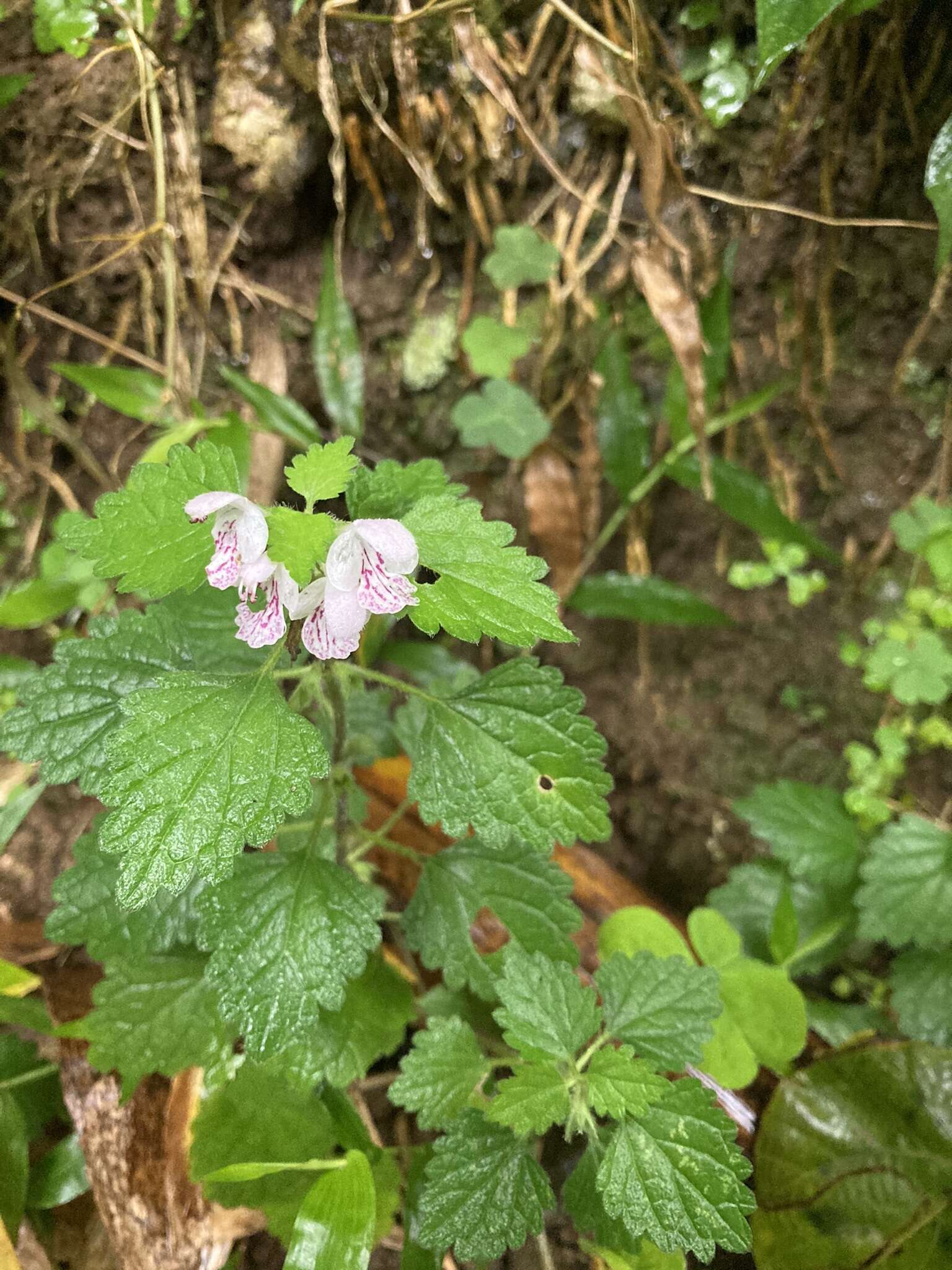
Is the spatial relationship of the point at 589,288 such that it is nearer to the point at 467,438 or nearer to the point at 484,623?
the point at 467,438

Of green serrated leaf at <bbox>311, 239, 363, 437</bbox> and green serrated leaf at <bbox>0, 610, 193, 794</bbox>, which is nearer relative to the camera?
green serrated leaf at <bbox>0, 610, 193, 794</bbox>

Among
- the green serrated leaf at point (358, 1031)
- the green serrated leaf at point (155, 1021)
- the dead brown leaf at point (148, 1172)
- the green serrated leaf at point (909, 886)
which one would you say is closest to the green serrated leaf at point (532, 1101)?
the green serrated leaf at point (358, 1031)

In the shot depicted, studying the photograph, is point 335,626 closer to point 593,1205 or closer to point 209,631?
point 209,631

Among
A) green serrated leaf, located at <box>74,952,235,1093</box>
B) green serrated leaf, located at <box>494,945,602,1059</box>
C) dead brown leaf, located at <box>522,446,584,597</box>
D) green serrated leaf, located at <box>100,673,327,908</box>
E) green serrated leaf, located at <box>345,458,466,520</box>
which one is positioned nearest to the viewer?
green serrated leaf, located at <box>100,673,327,908</box>

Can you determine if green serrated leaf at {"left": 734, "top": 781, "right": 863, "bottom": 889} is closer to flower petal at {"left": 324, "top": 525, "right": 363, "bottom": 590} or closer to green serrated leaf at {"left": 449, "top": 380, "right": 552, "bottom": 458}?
green serrated leaf at {"left": 449, "top": 380, "right": 552, "bottom": 458}

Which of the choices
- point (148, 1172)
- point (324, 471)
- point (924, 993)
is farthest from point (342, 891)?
point (924, 993)

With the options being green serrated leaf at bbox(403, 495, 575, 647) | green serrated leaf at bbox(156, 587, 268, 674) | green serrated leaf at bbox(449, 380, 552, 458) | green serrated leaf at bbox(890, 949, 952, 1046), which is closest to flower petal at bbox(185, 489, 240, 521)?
green serrated leaf at bbox(403, 495, 575, 647)

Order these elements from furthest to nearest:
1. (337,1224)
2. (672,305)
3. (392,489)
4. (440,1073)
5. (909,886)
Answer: (672,305), (909,886), (440,1073), (337,1224), (392,489)
